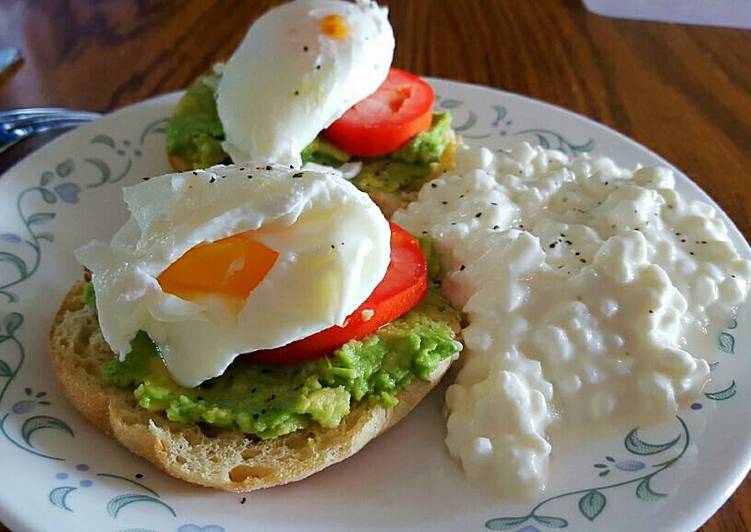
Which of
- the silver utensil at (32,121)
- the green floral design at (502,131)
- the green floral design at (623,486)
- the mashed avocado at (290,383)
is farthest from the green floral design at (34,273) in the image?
the green floral design at (502,131)

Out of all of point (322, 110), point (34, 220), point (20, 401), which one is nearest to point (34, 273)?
point (34, 220)

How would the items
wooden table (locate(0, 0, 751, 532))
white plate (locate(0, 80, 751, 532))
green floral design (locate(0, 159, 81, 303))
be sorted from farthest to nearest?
1. wooden table (locate(0, 0, 751, 532))
2. green floral design (locate(0, 159, 81, 303))
3. white plate (locate(0, 80, 751, 532))

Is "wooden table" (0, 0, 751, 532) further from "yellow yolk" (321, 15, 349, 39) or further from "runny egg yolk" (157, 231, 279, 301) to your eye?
"runny egg yolk" (157, 231, 279, 301)

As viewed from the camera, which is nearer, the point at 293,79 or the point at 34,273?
the point at 34,273

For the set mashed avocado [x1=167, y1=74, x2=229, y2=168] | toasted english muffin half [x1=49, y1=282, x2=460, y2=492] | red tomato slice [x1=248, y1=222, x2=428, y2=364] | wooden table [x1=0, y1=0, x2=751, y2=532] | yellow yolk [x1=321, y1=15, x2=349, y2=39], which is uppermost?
yellow yolk [x1=321, y1=15, x2=349, y2=39]

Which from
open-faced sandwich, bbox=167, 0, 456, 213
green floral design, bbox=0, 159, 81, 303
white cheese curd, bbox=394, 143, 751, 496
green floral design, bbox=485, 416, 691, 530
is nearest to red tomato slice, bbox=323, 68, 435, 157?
open-faced sandwich, bbox=167, 0, 456, 213

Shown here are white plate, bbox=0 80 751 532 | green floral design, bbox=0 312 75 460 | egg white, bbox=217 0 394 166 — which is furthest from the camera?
egg white, bbox=217 0 394 166

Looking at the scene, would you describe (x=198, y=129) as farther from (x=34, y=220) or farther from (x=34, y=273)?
(x=34, y=273)
